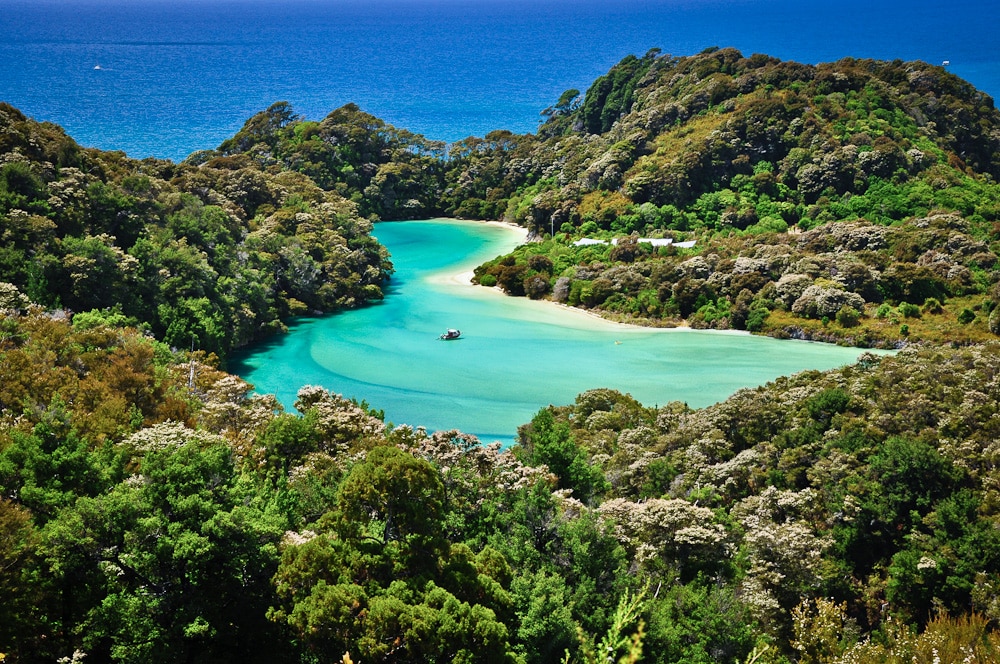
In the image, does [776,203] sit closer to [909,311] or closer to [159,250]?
[909,311]

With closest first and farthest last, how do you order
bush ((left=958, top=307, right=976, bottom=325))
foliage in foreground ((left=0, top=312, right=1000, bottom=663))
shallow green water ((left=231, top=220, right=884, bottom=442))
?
foliage in foreground ((left=0, top=312, right=1000, bottom=663)), shallow green water ((left=231, top=220, right=884, bottom=442)), bush ((left=958, top=307, right=976, bottom=325))

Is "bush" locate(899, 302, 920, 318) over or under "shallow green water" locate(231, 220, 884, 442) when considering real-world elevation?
over

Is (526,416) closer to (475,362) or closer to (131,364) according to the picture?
(475,362)

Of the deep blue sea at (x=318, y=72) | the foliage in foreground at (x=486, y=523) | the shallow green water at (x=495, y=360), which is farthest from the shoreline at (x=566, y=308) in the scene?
the deep blue sea at (x=318, y=72)

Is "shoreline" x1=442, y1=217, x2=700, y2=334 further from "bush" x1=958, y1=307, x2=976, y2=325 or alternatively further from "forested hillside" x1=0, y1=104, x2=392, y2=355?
"bush" x1=958, y1=307, x2=976, y2=325

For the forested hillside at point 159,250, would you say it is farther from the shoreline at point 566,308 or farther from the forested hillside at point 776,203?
the forested hillside at point 776,203

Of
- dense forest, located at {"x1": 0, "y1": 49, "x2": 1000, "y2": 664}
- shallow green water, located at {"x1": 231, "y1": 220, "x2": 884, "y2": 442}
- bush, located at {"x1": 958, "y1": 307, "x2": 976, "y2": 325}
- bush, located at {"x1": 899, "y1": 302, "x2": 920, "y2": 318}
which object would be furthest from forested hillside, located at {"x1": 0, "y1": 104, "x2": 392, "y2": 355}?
bush, located at {"x1": 958, "y1": 307, "x2": 976, "y2": 325}
